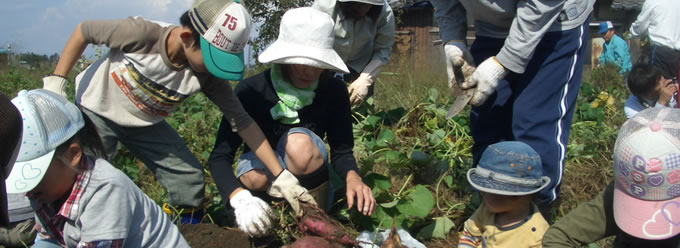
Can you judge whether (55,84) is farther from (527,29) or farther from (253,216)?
(527,29)

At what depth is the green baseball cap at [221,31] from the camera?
185cm

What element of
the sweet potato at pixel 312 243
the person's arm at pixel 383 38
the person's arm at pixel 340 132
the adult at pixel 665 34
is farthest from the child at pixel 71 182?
the adult at pixel 665 34

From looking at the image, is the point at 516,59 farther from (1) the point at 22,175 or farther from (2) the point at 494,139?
(1) the point at 22,175

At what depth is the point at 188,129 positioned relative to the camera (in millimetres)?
3668

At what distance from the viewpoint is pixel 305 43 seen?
2008 millimetres

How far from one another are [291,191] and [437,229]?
0.69 meters

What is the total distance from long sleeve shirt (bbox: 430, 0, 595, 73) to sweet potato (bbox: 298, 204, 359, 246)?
867 millimetres

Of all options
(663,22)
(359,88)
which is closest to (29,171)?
(359,88)

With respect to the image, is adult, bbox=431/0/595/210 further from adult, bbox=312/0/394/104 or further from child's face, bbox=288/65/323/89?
adult, bbox=312/0/394/104

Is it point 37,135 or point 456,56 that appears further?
point 456,56

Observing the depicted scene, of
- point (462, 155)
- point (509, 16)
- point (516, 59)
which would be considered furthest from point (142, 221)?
point (462, 155)

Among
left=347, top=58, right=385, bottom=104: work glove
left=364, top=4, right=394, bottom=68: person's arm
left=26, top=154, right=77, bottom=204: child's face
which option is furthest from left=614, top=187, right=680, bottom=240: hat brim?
left=364, top=4, right=394, bottom=68: person's arm

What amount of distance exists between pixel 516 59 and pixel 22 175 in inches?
63.0

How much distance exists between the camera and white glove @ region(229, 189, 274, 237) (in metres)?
1.85
